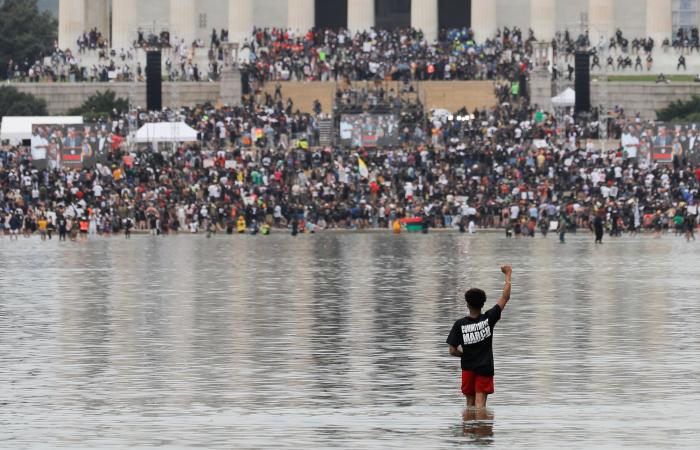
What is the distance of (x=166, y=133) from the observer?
111 metres

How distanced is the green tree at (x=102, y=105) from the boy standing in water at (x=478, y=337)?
96577 millimetres

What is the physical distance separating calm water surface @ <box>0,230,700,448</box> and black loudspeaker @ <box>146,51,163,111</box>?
44.7m

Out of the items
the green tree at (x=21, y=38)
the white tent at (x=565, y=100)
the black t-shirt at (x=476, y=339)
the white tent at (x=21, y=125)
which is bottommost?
the black t-shirt at (x=476, y=339)

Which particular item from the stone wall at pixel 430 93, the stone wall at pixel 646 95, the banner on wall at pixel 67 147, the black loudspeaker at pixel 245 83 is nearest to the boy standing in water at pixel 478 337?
the banner on wall at pixel 67 147

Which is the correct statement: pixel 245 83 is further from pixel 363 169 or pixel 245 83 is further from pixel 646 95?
pixel 646 95

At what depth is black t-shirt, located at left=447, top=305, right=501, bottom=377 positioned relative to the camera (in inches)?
1136

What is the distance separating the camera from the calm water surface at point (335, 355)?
29359 mm

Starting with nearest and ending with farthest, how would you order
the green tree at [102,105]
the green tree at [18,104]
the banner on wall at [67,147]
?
the banner on wall at [67,147] → the green tree at [102,105] → the green tree at [18,104]

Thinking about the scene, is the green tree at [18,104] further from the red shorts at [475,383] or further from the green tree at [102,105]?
the red shorts at [475,383]

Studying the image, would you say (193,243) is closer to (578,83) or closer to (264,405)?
(578,83)

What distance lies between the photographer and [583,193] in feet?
335

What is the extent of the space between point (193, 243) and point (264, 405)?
193 ft

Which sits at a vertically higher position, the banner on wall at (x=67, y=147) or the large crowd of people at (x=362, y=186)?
the banner on wall at (x=67, y=147)

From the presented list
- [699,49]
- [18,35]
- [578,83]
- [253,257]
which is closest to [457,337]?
[253,257]
